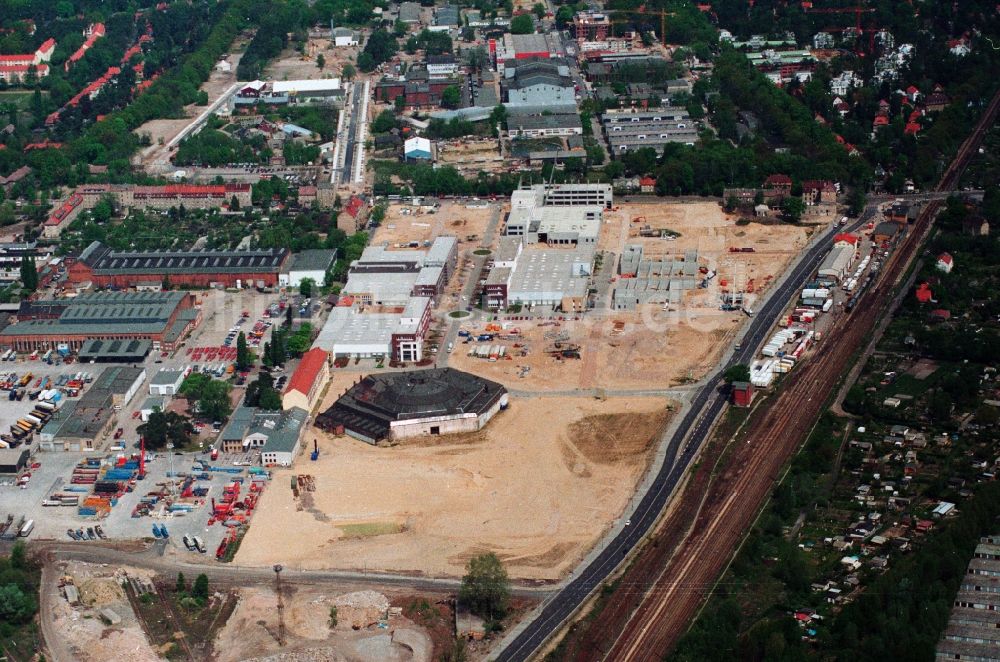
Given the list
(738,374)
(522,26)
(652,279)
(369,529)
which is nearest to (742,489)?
(738,374)

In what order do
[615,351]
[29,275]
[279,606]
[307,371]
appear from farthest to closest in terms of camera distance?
1. [29,275]
2. [615,351]
3. [307,371]
4. [279,606]

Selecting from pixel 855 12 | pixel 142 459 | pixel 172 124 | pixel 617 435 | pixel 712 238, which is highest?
pixel 855 12

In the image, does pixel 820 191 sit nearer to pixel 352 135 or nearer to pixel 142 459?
pixel 352 135

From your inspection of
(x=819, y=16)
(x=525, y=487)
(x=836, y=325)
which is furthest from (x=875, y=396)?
(x=819, y=16)

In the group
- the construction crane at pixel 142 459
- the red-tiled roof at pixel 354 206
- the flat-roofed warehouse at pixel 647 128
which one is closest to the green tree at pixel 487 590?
the construction crane at pixel 142 459

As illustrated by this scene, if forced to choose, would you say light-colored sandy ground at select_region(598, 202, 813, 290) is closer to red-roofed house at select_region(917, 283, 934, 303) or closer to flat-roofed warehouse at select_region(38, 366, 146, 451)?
red-roofed house at select_region(917, 283, 934, 303)

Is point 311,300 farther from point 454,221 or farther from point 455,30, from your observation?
point 455,30

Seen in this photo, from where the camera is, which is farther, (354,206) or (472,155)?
(472,155)
